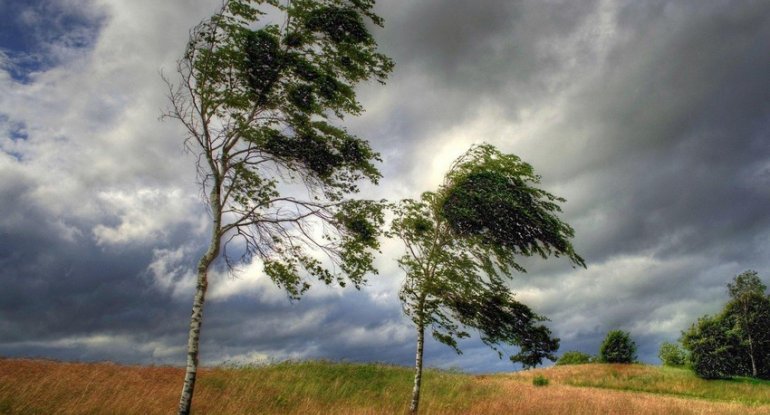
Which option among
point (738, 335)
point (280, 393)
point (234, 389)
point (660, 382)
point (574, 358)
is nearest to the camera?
point (234, 389)

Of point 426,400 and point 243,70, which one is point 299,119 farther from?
point 426,400

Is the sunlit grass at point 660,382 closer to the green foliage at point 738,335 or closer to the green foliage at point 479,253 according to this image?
the green foliage at point 738,335

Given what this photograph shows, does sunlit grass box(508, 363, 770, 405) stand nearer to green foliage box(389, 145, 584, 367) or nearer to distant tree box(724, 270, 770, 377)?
distant tree box(724, 270, 770, 377)

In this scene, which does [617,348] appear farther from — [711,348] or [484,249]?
[484,249]

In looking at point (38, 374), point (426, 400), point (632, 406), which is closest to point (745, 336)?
point (632, 406)

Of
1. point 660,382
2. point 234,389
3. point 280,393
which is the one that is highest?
point 234,389

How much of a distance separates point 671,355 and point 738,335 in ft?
19.4

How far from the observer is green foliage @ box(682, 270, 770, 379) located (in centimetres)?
3512

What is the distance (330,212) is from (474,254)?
5.58m

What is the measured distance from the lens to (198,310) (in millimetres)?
10391

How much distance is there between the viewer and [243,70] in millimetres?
11609

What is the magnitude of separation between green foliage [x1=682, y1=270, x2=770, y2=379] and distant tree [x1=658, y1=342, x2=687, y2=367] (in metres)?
4.17

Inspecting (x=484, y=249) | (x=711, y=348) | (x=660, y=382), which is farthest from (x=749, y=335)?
(x=484, y=249)

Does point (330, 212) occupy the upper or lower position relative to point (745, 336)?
upper
